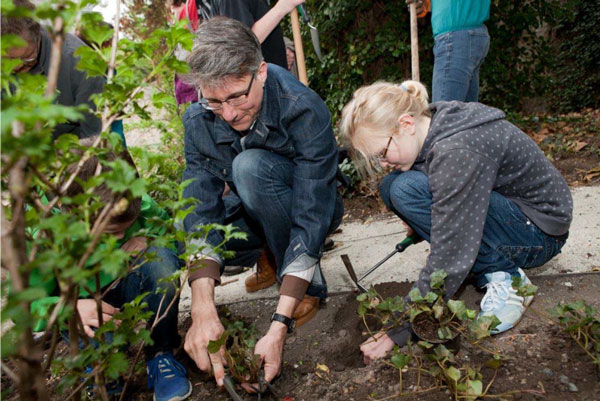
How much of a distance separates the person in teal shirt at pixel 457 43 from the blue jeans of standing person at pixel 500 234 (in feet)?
3.91

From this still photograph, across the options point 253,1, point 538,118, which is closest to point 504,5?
point 538,118

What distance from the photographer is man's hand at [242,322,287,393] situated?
1619 mm

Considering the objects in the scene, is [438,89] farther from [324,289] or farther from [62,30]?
[62,30]

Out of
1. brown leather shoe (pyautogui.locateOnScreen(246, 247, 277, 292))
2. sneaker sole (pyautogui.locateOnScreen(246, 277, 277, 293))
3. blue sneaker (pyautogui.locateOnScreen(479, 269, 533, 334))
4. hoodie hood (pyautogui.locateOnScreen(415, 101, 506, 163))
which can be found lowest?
sneaker sole (pyautogui.locateOnScreen(246, 277, 277, 293))

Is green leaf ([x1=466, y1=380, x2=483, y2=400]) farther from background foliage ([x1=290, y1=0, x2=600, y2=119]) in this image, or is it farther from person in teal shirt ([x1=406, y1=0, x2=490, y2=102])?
background foliage ([x1=290, y1=0, x2=600, y2=119])

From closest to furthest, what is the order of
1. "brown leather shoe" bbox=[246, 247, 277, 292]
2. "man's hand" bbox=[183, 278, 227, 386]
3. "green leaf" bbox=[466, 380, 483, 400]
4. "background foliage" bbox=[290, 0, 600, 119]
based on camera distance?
1. "green leaf" bbox=[466, 380, 483, 400]
2. "man's hand" bbox=[183, 278, 227, 386]
3. "brown leather shoe" bbox=[246, 247, 277, 292]
4. "background foliage" bbox=[290, 0, 600, 119]

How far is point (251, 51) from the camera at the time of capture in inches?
70.4

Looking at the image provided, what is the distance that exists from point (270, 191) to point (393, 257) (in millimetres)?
967


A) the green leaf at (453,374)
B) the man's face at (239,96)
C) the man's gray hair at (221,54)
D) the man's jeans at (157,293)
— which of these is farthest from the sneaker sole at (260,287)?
the green leaf at (453,374)

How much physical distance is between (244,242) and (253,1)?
134 cm

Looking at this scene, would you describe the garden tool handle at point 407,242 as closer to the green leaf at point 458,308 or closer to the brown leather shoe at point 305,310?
the brown leather shoe at point 305,310

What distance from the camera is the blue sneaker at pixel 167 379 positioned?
170cm

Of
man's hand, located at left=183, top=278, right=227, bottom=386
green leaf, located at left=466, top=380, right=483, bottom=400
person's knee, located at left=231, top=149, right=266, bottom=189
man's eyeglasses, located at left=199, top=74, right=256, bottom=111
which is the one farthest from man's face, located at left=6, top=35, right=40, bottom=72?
green leaf, located at left=466, top=380, right=483, bottom=400

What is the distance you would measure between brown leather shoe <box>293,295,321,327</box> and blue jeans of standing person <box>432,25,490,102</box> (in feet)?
5.29
